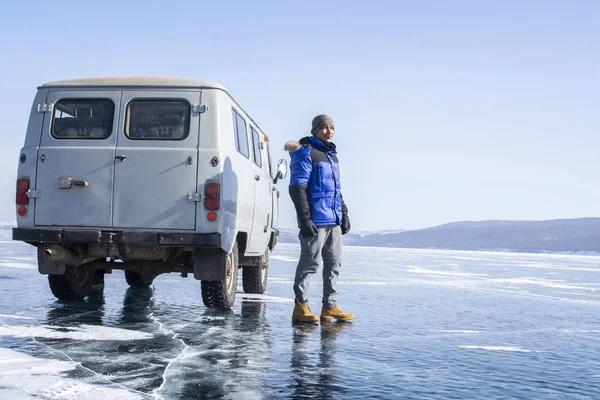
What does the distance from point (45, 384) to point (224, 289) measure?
3.33 meters

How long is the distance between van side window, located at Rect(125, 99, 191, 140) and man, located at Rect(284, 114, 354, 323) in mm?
1048

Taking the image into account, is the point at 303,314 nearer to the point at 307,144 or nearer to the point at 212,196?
the point at 212,196

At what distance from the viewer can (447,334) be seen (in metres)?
6.39

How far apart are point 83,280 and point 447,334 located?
13.7 feet

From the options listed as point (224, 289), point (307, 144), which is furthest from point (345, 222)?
point (224, 289)

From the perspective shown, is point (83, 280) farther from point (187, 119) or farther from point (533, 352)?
point (533, 352)

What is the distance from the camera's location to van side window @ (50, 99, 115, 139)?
6.71 meters

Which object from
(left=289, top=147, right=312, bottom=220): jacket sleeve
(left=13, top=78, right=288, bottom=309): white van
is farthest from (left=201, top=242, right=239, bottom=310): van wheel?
(left=289, top=147, right=312, bottom=220): jacket sleeve

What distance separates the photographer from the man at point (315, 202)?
660 cm

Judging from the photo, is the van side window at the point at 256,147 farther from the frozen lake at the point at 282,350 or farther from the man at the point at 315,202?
the man at the point at 315,202

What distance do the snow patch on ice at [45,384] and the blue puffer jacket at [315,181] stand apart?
9.32 ft

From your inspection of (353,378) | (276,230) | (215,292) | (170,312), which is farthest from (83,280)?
(353,378)

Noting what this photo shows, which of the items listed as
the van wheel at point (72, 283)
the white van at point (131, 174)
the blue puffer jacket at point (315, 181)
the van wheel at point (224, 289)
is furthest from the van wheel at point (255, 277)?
the blue puffer jacket at point (315, 181)

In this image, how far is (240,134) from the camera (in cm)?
757
